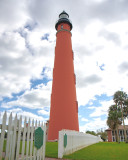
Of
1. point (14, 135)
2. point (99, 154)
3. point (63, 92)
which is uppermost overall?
point (63, 92)

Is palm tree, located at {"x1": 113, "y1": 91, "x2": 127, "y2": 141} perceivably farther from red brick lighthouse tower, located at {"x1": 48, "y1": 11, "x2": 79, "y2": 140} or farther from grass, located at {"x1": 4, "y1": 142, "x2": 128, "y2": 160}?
grass, located at {"x1": 4, "y1": 142, "x2": 128, "y2": 160}

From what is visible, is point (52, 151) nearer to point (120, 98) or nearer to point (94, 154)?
point (94, 154)

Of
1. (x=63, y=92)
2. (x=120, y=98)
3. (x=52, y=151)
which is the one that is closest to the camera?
(x=52, y=151)

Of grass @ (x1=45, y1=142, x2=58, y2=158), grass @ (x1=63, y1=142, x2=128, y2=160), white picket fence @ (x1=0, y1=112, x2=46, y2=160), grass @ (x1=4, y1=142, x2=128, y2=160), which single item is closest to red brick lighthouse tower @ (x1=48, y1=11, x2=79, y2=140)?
grass @ (x1=45, y1=142, x2=58, y2=158)

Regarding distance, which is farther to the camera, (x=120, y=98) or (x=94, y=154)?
(x=120, y=98)

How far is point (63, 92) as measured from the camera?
18109 millimetres

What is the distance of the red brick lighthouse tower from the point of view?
56.0 ft

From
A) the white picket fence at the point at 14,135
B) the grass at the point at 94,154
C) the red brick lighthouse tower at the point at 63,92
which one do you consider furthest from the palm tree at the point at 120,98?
the white picket fence at the point at 14,135

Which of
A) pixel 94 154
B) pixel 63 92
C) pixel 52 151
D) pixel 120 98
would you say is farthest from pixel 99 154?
pixel 120 98

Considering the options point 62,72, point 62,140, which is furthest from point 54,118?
point 62,140

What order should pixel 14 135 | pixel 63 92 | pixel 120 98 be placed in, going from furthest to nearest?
1. pixel 120 98
2. pixel 63 92
3. pixel 14 135

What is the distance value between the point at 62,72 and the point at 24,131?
49.0 ft

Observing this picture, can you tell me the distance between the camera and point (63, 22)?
907 inches

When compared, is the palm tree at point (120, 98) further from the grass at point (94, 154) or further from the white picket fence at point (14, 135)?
the white picket fence at point (14, 135)
